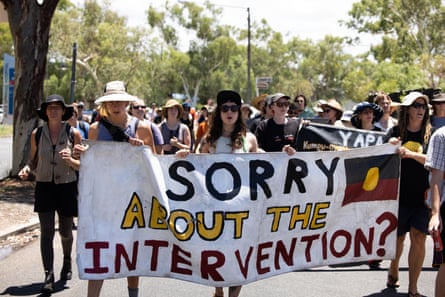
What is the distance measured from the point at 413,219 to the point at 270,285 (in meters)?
1.56

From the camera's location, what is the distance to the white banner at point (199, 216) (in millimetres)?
5078

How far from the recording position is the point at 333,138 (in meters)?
6.79

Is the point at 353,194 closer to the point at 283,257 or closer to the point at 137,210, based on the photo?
the point at 283,257

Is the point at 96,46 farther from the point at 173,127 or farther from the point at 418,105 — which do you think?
the point at 418,105

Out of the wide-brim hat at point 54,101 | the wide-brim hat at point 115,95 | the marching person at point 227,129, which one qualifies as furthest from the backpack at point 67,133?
the marching person at point 227,129

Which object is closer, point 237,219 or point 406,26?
point 237,219

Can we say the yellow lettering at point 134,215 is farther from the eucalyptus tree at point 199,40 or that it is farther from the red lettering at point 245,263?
the eucalyptus tree at point 199,40

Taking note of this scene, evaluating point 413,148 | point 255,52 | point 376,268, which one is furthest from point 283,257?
point 255,52

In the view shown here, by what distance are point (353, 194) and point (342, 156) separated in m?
0.34

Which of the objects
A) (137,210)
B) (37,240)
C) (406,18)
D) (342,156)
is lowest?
(37,240)

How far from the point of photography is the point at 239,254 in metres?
5.12

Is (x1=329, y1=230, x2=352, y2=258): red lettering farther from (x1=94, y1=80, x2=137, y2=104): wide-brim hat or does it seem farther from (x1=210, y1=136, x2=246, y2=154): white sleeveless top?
(x1=94, y1=80, x2=137, y2=104): wide-brim hat

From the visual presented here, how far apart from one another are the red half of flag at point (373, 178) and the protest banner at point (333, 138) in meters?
0.78

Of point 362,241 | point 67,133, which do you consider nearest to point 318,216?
point 362,241
